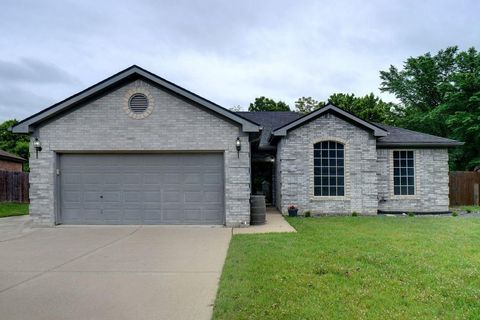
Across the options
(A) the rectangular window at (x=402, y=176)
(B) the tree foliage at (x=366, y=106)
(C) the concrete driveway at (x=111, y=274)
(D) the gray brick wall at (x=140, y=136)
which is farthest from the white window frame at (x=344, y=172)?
(B) the tree foliage at (x=366, y=106)

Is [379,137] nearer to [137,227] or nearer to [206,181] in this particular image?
[206,181]

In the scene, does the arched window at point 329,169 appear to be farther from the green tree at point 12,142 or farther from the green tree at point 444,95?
the green tree at point 12,142

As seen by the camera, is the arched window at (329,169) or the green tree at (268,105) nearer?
the arched window at (329,169)

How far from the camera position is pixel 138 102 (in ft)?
41.5

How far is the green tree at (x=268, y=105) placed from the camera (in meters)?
37.4

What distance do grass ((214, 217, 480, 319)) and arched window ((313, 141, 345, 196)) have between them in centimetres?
513

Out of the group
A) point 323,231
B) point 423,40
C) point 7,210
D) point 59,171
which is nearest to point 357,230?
point 323,231

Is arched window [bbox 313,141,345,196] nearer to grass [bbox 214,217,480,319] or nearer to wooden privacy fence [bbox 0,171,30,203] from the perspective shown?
grass [bbox 214,217,480,319]

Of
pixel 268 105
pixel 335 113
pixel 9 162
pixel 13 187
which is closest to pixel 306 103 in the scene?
pixel 268 105

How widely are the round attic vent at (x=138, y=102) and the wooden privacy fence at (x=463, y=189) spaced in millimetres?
15951

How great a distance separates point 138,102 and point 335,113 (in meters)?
7.72

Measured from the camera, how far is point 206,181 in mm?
12664

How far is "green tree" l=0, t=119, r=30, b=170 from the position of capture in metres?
39.2

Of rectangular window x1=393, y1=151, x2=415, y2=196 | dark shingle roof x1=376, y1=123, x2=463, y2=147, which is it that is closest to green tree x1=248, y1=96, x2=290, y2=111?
dark shingle roof x1=376, y1=123, x2=463, y2=147
